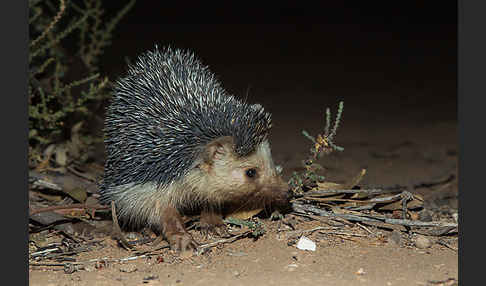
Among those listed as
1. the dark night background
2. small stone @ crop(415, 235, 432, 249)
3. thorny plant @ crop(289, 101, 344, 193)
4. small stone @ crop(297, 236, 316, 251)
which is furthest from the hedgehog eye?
the dark night background

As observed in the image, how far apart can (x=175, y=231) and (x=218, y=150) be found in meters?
1.00

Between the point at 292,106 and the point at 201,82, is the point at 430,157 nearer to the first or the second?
the point at 292,106

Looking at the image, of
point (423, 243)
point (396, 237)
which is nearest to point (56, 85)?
point (396, 237)

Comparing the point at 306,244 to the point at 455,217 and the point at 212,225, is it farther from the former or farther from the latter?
the point at 455,217

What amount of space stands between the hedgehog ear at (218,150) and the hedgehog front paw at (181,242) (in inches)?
32.9

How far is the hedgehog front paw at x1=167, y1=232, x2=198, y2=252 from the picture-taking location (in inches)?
223

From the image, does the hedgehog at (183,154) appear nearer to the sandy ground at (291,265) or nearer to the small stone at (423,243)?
Result: the sandy ground at (291,265)

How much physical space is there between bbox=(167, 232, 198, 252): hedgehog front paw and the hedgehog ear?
83 centimetres

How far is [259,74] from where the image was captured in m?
16.5

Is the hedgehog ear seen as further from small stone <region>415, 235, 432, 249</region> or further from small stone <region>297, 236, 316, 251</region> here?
small stone <region>415, 235, 432, 249</region>

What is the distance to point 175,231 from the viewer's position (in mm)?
5945

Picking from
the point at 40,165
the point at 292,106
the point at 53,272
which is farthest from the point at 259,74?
the point at 53,272

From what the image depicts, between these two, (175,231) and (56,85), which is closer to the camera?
(175,231)

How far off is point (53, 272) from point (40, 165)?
3.18 meters
